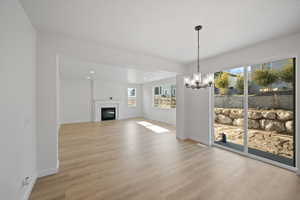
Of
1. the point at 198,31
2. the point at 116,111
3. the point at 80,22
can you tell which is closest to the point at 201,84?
the point at 198,31

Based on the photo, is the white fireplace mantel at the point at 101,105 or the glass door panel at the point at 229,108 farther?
the white fireplace mantel at the point at 101,105

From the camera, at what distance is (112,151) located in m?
3.29

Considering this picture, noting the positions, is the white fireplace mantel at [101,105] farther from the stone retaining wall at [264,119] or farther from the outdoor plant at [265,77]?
the outdoor plant at [265,77]

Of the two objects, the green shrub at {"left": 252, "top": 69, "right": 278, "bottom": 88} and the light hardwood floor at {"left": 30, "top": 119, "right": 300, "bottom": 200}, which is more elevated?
the green shrub at {"left": 252, "top": 69, "right": 278, "bottom": 88}

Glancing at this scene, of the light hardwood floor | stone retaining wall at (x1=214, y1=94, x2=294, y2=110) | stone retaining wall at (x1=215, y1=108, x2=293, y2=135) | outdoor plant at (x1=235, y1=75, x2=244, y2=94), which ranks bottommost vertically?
the light hardwood floor

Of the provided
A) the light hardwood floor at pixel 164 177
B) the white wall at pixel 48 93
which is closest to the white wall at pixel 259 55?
the light hardwood floor at pixel 164 177

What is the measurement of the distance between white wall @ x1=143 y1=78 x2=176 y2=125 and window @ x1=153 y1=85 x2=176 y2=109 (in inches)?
10.1

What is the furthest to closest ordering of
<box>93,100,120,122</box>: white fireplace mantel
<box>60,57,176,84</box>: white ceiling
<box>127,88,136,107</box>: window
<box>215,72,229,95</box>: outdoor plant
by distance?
<box>127,88,136,107</box>: window < <box>93,100,120,122</box>: white fireplace mantel < <box>60,57,176,84</box>: white ceiling < <box>215,72,229,95</box>: outdoor plant

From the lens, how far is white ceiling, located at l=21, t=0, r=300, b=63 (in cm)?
158

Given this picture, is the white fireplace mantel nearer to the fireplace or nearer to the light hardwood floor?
the fireplace

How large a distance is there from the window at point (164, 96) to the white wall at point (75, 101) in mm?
4394

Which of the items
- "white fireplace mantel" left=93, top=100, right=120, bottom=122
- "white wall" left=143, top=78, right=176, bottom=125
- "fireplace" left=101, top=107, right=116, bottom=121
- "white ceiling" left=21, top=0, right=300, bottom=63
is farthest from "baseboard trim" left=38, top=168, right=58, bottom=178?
"fireplace" left=101, top=107, right=116, bottom=121

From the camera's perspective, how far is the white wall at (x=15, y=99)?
118 centimetres

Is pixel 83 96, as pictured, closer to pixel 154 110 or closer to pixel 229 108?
pixel 154 110
